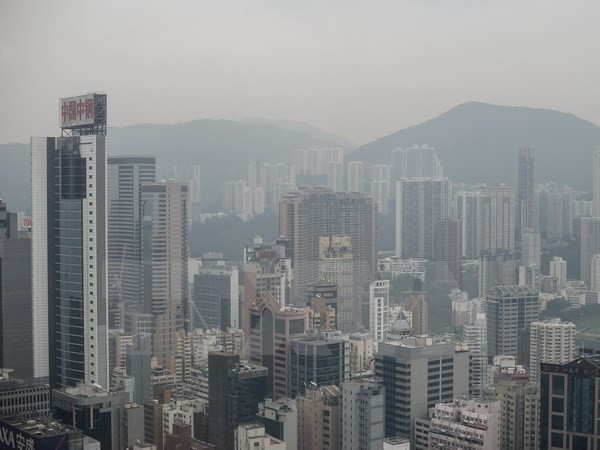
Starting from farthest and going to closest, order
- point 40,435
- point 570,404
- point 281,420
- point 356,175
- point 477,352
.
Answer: point 356,175, point 477,352, point 281,420, point 570,404, point 40,435

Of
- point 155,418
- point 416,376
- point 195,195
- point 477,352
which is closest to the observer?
point 155,418

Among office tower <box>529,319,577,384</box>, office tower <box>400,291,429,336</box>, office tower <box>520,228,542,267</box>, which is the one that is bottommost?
office tower <box>529,319,577,384</box>

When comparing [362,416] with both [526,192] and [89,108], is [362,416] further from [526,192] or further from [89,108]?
[89,108]

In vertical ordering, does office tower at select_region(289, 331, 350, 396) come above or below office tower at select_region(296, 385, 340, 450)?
above

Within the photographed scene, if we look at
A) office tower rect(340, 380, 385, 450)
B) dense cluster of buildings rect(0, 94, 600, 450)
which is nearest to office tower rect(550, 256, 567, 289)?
dense cluster of buildings rect(0, 94, 600, 450)

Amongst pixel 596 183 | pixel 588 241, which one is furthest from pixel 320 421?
pixel 596 183

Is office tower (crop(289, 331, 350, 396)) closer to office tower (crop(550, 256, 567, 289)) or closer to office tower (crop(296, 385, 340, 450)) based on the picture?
office tower (crop(296, 385, 340, 450))

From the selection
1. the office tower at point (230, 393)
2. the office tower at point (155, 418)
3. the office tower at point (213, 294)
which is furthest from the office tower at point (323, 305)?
the office tower at point (155, 418)
